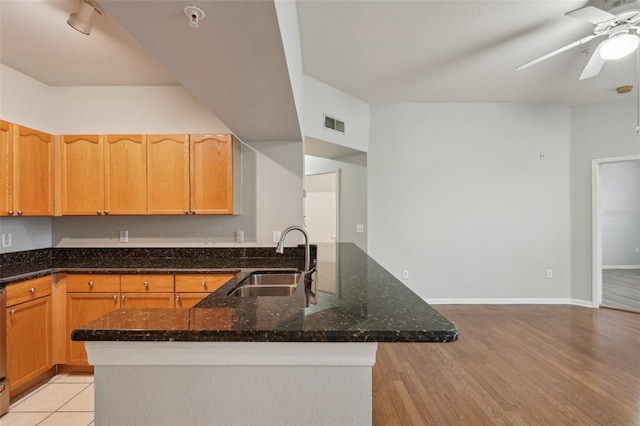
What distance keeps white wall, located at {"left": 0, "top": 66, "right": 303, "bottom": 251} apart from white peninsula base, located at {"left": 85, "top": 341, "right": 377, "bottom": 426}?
2.40 m

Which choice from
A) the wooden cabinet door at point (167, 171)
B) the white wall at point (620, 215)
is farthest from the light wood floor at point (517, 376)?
the white wall at point (620, 215)

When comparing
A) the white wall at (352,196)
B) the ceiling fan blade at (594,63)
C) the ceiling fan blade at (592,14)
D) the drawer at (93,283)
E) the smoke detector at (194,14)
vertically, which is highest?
the ceiling fan blade at (592,14)

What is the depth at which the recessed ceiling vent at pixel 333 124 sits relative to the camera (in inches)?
154

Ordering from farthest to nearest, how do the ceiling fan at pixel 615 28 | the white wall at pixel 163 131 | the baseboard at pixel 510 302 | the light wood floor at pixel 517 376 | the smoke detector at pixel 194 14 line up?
the baseboard at pixel 510 302 → the white wall at pixel 163 131 → the ceiling fan at pixel 615 28 → the light wood floor at pixel 517 376 → the smoke detector at pixel 194 14

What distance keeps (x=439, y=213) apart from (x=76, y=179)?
14.3 ft

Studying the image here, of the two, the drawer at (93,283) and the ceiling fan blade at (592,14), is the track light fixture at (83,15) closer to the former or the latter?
the drawer at (93,283)

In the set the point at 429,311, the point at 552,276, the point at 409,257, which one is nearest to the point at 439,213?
the point at 409,257

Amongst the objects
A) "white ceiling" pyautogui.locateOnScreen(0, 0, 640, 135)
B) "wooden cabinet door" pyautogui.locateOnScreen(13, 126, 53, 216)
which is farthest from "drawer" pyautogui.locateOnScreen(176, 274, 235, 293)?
"wooden cabinet door" pyautogui.locateOnScreen(13, 126, 53, 216)

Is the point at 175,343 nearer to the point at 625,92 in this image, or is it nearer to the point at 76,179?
the point at 76,179

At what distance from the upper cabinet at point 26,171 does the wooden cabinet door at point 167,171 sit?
88cm

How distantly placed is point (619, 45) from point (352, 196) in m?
3.15

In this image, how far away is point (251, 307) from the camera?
1058 millimetres

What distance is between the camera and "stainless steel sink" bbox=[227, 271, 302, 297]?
187 cm

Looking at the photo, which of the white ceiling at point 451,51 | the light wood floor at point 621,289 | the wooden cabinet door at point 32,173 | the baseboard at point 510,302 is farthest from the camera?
the baseboard at point 510,302
